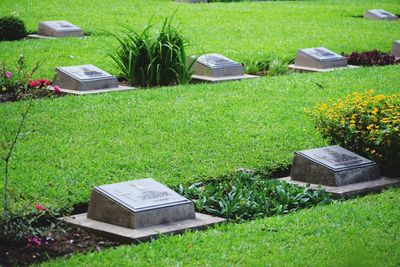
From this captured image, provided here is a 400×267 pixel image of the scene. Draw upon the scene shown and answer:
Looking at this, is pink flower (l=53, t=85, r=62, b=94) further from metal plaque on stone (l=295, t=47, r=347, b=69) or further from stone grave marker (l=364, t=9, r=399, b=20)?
stone grave marker (l=364, t=9, r=399, b=20)

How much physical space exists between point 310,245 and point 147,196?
50.3 inches

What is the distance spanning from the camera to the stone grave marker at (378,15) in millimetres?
19672

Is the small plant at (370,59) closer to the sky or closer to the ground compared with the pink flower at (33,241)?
closer to the ground

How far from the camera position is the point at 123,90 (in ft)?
34.9

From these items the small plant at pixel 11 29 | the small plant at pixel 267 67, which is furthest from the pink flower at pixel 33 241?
the small plant at pixel 11 29

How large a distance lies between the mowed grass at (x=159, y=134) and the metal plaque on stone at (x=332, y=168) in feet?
1.26

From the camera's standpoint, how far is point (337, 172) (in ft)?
23.1

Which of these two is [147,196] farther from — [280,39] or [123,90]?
[280,39]

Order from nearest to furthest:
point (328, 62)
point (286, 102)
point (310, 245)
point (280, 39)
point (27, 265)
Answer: point (27, 265)
point (310, 245)
point (286, 102)
point (328, 62)
point (280, 39)

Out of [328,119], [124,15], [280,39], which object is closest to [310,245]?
[328,119]

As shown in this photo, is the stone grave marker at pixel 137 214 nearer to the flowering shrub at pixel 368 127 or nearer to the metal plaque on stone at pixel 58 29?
the flowering shrub at pixel 368 127

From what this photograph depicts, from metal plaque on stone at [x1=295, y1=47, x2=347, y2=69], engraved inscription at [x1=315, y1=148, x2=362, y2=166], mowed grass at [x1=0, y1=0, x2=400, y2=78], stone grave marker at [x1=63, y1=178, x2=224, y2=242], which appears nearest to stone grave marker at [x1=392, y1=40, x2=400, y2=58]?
mowed grass at [x1=0, y1=0, x2=400, y2=78]

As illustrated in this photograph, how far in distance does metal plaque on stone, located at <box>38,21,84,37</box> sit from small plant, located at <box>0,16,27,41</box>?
1.28 ft

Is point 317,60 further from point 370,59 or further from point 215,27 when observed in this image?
point 215,27
